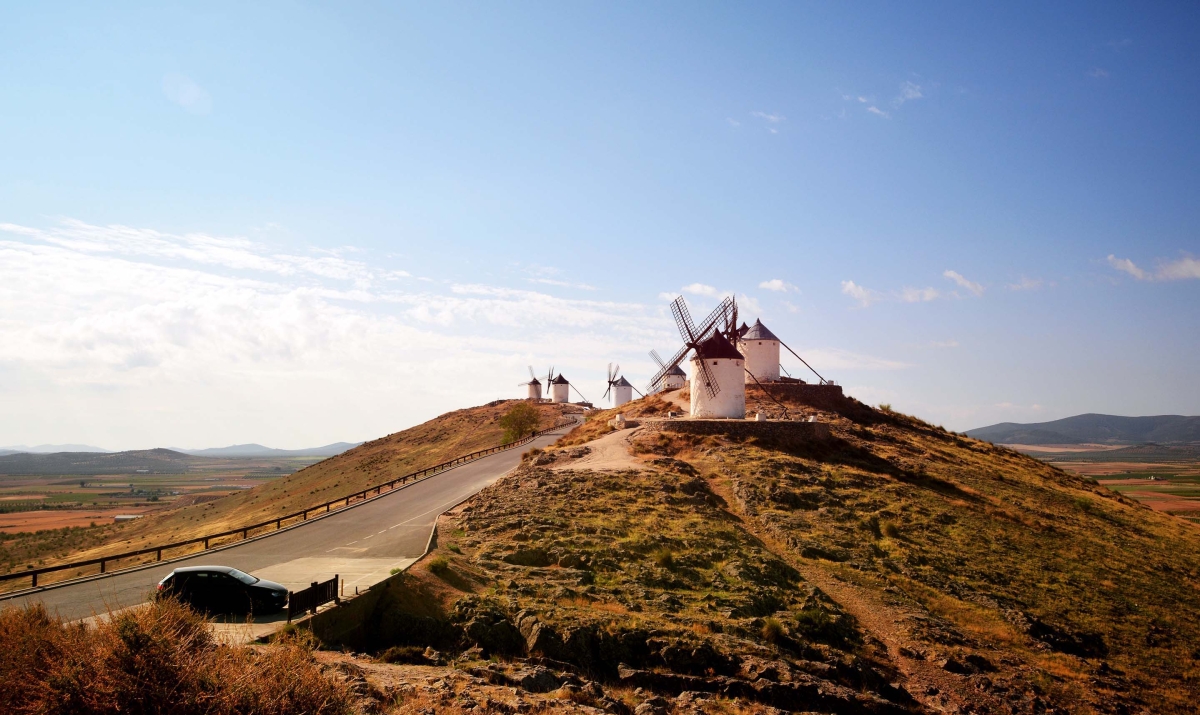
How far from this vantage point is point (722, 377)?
4950 centimetres

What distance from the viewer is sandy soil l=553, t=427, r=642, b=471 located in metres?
40.5

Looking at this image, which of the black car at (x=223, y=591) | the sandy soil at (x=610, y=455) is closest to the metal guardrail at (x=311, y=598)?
the black car at (x=223, y=591)

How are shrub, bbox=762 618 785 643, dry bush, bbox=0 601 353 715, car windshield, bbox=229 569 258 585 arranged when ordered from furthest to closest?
shrub, bbox=762 618 785 643 < car windshield, bbox=229 569 258 585 < dry bush, bbox=0 601 353 715

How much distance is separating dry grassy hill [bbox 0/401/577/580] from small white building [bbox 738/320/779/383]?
3374 centimetres

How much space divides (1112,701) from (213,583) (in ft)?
89.1

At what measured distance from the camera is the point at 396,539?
27.3 m

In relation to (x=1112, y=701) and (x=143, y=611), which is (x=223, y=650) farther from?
(x=1112, y=701)

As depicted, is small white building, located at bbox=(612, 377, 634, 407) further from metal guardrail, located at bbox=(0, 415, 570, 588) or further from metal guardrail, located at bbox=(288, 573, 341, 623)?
metal guardrail, located at bbox=(288, 573, 341, 623)

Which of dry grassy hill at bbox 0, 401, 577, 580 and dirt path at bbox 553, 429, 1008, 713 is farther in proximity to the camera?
dry grassy hill at bbox 0, 401, 577, 580

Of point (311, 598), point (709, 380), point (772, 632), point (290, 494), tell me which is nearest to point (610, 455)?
point (709, 380)

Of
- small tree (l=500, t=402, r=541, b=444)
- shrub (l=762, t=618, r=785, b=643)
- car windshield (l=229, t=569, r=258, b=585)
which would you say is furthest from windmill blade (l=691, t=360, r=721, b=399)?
car windshield (l=229, t=569, r=258, b=585)

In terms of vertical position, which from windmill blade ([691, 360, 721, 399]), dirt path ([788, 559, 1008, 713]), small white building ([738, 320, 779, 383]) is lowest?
dirt path ([788, 559, 1008, 713])

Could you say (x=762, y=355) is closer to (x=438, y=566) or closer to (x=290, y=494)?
(x=438, y=566)

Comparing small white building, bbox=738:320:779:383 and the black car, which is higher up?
small white building, bbox=738:320:779:383
